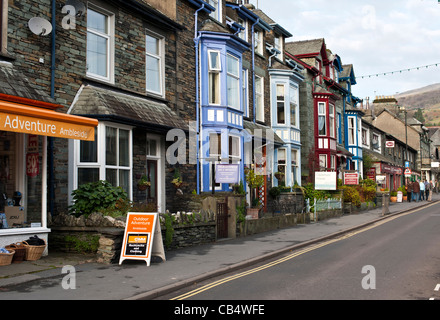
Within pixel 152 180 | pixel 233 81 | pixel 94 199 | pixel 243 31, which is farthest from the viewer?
pixel 243 31

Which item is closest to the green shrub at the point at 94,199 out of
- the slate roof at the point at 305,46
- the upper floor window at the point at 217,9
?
the upper floor window at the point at 217,9

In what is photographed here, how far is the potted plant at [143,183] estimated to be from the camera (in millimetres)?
15039

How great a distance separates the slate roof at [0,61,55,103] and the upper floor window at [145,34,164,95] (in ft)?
18.3

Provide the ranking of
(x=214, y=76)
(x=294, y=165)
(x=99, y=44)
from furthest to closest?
(x=294, y=165) < (x=214, y=76) < (x=99, y=44)

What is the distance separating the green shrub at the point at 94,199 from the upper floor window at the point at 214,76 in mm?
7796

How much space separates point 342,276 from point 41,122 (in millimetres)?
6845

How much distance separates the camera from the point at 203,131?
18.9m

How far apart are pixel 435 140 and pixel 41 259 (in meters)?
95.4

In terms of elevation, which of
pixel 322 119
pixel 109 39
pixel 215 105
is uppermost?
pixel 109 39

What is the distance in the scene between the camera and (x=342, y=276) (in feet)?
30.8

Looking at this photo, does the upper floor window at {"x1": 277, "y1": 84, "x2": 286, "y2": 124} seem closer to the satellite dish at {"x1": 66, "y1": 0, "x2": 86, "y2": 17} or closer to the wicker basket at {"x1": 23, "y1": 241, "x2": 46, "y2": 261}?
the satellite dish at {"x1": 66, "y1": 0, "x2": 86, "y2": 17}

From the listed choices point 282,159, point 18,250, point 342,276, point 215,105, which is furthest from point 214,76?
point 342,276

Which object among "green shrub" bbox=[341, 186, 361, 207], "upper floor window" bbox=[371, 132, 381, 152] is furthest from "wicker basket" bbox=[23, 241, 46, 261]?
"upper floor window" bbox=[371, 132, 381, 152]

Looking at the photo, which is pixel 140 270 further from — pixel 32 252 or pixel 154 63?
pixel 154 63
